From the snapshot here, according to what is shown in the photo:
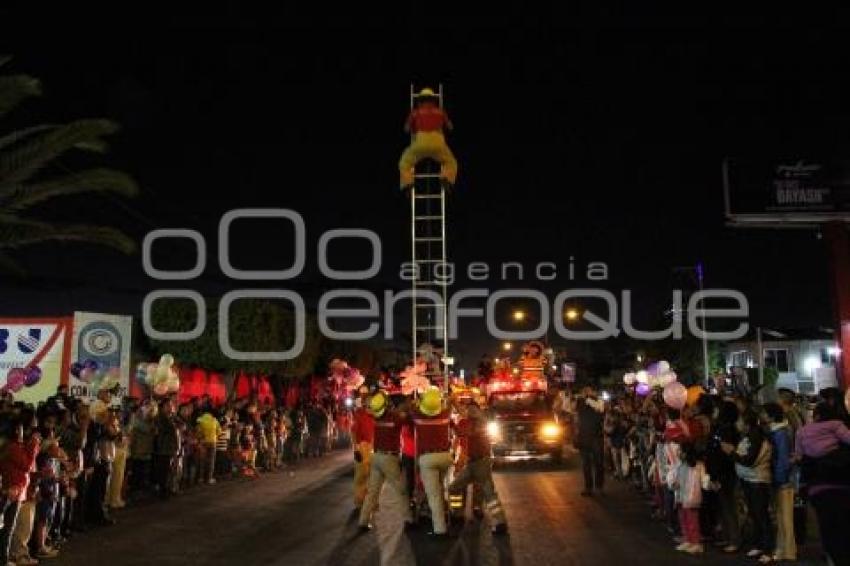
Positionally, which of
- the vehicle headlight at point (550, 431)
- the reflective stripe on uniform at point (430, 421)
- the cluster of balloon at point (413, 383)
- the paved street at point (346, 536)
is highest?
the cluster of balloon at point (413, 383)

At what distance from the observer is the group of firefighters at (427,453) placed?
1141 cm

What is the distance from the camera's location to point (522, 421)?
71.1 ft

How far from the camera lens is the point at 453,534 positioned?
11648 mm

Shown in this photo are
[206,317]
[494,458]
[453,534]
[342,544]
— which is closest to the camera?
[342,544]

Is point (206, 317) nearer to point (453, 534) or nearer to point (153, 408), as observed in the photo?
Answer: point (153, 408)

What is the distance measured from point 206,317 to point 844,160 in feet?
77.3

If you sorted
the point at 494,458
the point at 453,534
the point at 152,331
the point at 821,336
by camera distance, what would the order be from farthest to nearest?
1. the point at 821,336
2. the point at 152,331
3. the point at 494,458
4. the point at 453,534

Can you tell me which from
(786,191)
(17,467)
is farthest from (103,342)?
(786,191)

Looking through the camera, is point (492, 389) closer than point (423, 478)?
No

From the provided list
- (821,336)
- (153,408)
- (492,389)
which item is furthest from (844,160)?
(821,336)

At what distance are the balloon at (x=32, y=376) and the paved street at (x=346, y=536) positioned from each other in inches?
303

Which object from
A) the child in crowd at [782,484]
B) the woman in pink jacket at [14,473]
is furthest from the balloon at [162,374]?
the child in crowd at [782,484]

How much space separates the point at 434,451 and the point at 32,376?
48.3 ft

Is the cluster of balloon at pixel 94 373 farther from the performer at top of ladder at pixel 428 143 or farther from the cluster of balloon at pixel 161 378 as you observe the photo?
the performer at top of ladder at pixel 428 143
